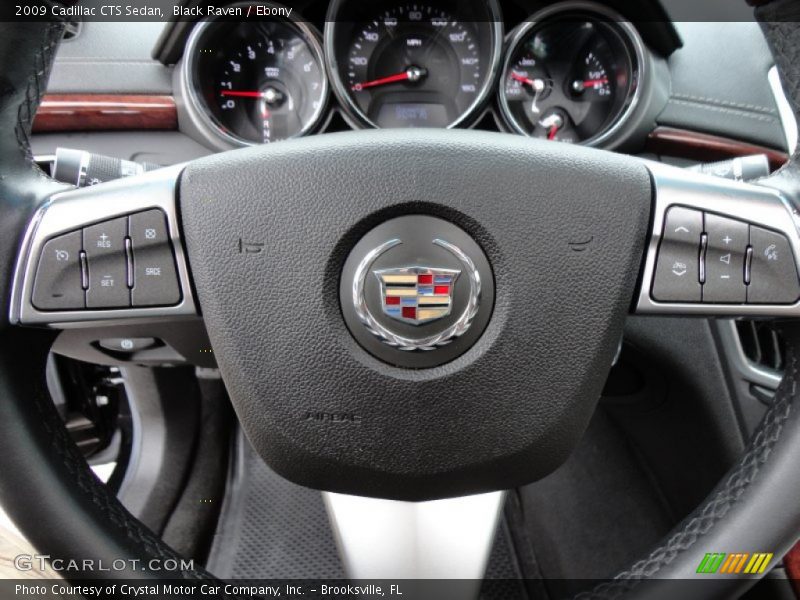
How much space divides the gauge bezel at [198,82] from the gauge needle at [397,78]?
0.14 m

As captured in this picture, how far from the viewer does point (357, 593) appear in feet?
2.50

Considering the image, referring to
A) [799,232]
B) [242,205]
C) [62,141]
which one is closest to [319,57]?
[62,141]

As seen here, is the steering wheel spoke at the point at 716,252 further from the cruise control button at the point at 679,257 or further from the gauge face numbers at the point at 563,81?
the gauge face numbers at the point at 563,81

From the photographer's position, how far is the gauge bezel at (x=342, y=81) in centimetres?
177

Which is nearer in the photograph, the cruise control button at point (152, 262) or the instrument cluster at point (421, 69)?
the cruise control button at point (152, 262)

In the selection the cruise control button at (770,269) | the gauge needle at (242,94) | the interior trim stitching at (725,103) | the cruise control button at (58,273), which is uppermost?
the interior trim stitching at (725,103)

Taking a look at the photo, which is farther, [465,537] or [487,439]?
[465,537]

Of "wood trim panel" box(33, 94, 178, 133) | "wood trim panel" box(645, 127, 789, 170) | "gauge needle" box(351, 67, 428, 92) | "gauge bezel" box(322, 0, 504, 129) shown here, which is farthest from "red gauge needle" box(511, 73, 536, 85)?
"wood trim panel" box(33, 94, 178, 133)

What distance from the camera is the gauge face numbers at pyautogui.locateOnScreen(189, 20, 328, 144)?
6.03ft

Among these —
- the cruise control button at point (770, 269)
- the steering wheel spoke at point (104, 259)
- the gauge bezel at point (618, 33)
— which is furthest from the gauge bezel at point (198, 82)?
the cruise control button at point (770, 269)

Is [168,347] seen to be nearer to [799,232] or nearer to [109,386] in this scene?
[109,386]

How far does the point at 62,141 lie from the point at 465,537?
1376mm

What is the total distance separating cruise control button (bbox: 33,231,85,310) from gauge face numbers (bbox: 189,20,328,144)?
1.20m

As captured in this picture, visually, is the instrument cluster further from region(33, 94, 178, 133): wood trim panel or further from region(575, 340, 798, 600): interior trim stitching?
region(575, 340, 798, 600): interior trim stitching
